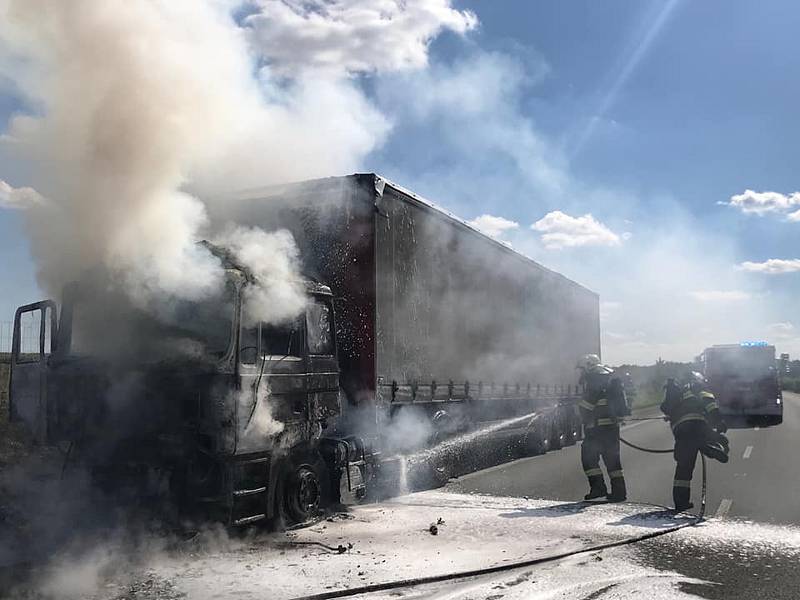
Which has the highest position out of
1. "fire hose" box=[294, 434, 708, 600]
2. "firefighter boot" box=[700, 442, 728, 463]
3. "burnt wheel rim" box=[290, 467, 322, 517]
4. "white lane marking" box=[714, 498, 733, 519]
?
"firefighter boot" box=[700, 442, 728, 463]

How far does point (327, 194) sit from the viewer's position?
8344 millimetres

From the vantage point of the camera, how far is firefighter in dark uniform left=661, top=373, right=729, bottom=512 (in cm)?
838

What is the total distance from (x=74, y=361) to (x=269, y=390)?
1.95 metres

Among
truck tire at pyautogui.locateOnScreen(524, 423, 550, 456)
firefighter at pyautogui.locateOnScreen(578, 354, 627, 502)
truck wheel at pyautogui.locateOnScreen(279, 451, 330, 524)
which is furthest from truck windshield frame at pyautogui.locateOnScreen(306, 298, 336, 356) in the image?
truck tire at pyautogui.locateOnScreen(524, 423, 550, 456)

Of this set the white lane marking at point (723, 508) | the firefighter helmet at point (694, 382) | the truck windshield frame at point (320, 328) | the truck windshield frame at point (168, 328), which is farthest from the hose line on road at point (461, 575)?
the truck windshield frame at point (320, 328)

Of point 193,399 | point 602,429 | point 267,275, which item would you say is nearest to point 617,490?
point 602,429

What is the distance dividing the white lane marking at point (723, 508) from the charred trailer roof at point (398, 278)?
385 cm

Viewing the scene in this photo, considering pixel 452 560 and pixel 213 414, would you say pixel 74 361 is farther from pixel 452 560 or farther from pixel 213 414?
pixel 452 560

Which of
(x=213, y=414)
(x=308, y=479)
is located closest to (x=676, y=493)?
(x=308, y=479)

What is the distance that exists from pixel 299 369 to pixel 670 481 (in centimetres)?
639

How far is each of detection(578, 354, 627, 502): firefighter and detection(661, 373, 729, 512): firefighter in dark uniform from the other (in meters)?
0.69

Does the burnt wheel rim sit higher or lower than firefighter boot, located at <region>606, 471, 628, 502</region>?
higher

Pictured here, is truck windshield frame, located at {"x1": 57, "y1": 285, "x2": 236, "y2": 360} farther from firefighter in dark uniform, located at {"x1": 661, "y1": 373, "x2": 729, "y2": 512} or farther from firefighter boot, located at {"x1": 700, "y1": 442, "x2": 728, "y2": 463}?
firefighter boot, located at {"x1": 700, "y1": 442, "x2": 728, "y2": 463}

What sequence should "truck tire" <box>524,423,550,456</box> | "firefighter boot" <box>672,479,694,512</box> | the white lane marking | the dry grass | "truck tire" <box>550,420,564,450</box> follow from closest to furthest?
the white lane marking → "firefighter boot" <box>672,479,694,512</box> → the dry grass → "truck tire" <box>524,423,550,456</box> → "truck tire" <box>550,420,564,450</box>
